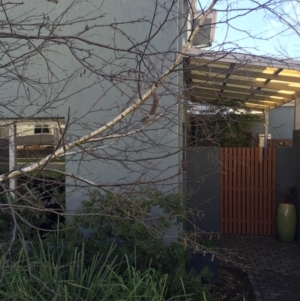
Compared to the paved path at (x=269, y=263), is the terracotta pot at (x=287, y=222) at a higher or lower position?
higher

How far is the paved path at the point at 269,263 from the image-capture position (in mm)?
6625

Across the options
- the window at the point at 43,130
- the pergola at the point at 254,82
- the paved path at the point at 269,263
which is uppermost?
the pergola at the point at 254,82

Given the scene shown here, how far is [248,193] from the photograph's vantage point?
10.4 metres

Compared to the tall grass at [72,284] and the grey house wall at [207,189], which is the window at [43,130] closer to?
the tall grass at [72,284]

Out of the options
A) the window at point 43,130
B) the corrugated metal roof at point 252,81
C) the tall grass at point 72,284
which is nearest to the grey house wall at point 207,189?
the corrugated metal roof at point 252,81

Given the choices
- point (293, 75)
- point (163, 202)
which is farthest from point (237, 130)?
point (163, 202)

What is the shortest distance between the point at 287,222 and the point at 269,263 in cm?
173

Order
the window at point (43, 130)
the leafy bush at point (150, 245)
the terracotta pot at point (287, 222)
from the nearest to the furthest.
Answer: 1. the leafy bush at point (150, 245)
2. the window at point (43, 130)
3. the terracotta pot at point (287, 222)

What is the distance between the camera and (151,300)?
4.14m

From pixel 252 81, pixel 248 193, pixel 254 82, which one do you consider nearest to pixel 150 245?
pixel 252 81

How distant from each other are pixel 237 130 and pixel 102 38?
671cm

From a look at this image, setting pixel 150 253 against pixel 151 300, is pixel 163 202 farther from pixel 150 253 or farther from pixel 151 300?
pixel 151 300

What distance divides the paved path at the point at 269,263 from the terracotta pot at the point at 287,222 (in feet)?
0.48

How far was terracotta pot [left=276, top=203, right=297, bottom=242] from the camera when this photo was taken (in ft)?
31.4
